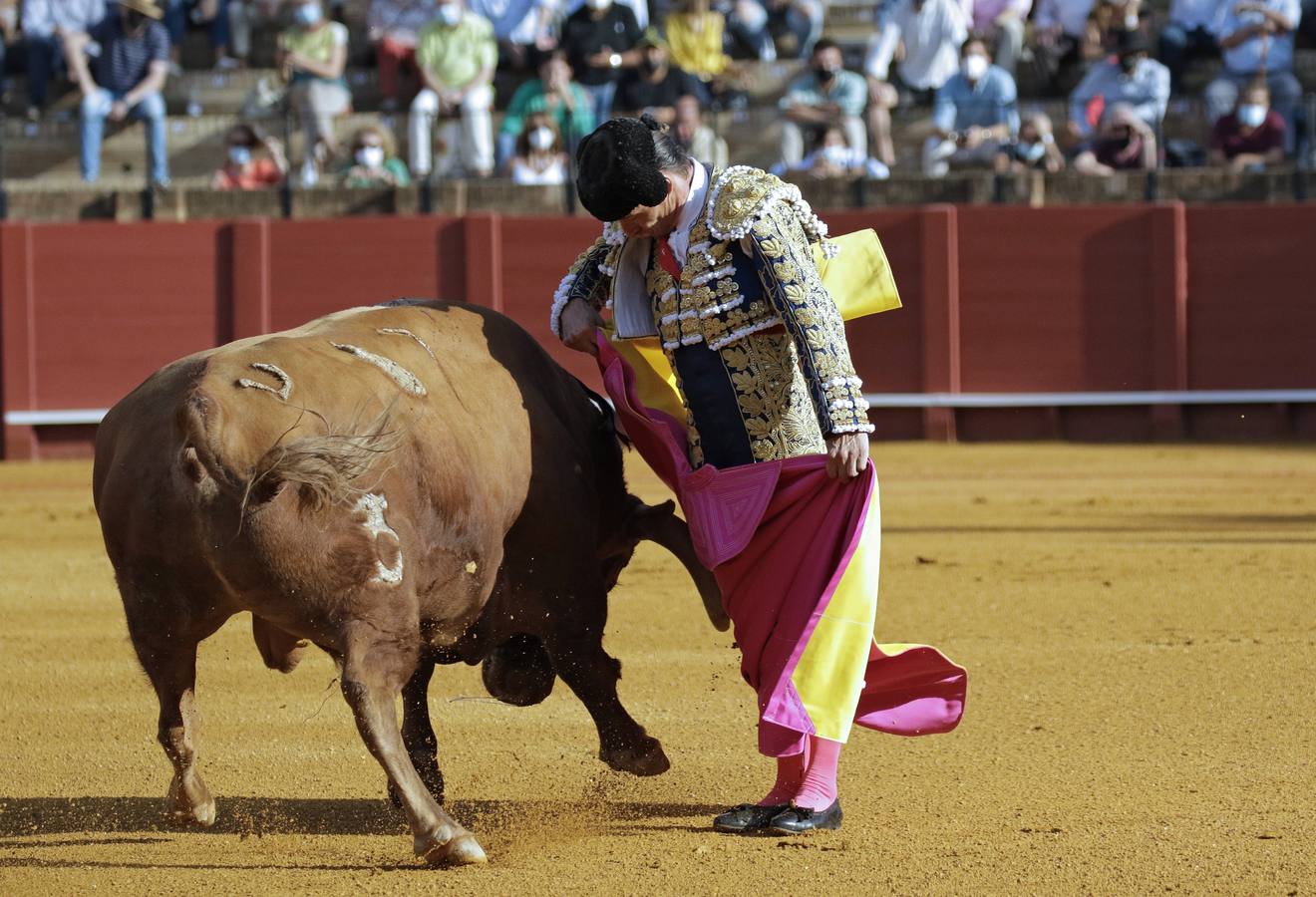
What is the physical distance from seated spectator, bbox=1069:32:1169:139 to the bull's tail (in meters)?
8.79

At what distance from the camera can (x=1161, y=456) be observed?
9734 millimetres

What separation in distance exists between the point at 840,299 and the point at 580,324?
1.58 ft

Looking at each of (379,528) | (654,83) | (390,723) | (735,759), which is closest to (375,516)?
(379,528)

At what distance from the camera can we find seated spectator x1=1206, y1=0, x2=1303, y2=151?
10.6 meters

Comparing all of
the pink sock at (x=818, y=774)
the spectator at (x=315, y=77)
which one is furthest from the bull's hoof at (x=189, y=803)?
the spectator at (x=315, y=77)

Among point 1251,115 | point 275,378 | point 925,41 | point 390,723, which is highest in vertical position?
point 925,41

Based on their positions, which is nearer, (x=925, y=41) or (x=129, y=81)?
(x=925, y=41)

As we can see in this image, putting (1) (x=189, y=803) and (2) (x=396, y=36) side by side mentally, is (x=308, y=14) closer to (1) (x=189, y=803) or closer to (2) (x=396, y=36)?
(2) (x=396, y=36)

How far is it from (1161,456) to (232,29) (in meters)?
6.85

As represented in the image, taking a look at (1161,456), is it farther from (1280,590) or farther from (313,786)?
(313,786)

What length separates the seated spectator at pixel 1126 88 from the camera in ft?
34.1

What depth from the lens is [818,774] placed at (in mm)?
2953

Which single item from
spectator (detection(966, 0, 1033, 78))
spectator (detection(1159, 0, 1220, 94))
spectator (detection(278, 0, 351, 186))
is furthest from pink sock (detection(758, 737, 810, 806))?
spectator (detection(1159, 0, 1220, 94))

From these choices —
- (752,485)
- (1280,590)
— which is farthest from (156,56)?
(752,485)
